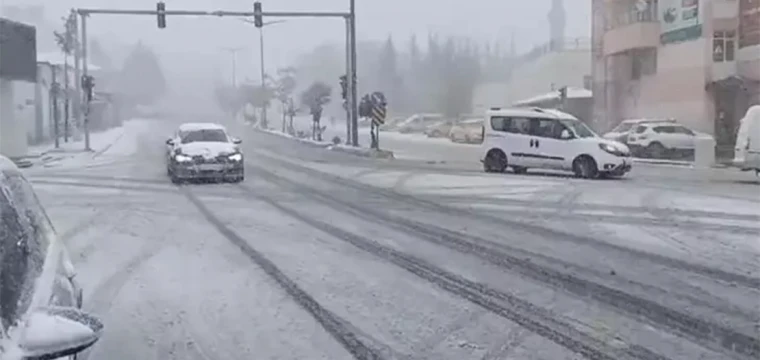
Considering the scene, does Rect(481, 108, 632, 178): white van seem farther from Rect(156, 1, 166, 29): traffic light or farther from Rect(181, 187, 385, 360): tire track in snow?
Rect(156, 1, 166, 29): traffic light

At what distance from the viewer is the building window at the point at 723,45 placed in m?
42.8

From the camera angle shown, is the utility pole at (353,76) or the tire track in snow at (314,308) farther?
the utility pole at (353,76)

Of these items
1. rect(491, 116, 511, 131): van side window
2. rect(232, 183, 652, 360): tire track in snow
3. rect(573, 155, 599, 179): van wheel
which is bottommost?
rect(232, 183, 652, 360): tire track in snow

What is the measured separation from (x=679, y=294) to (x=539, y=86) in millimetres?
49866

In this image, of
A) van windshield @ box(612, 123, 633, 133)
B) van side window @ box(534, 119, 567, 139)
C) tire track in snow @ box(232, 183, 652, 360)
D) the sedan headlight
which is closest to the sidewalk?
the sedan headlight

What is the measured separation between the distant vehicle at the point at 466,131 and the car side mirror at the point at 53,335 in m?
45.3

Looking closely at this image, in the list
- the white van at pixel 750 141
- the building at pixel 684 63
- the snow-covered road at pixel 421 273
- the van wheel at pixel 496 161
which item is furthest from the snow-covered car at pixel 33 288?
the building at pixel 684 63

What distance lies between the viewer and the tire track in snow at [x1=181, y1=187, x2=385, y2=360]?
725 centimetres

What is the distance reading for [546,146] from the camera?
2719cm

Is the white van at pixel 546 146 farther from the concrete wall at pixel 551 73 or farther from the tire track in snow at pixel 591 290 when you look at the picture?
the concrete wall at pixel 551 73

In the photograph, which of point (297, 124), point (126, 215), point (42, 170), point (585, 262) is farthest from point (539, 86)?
point (585, 262)

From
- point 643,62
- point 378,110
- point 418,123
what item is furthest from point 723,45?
point 418,123

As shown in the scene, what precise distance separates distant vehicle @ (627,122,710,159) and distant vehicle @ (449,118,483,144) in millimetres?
11562

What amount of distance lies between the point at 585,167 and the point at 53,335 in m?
23.9
